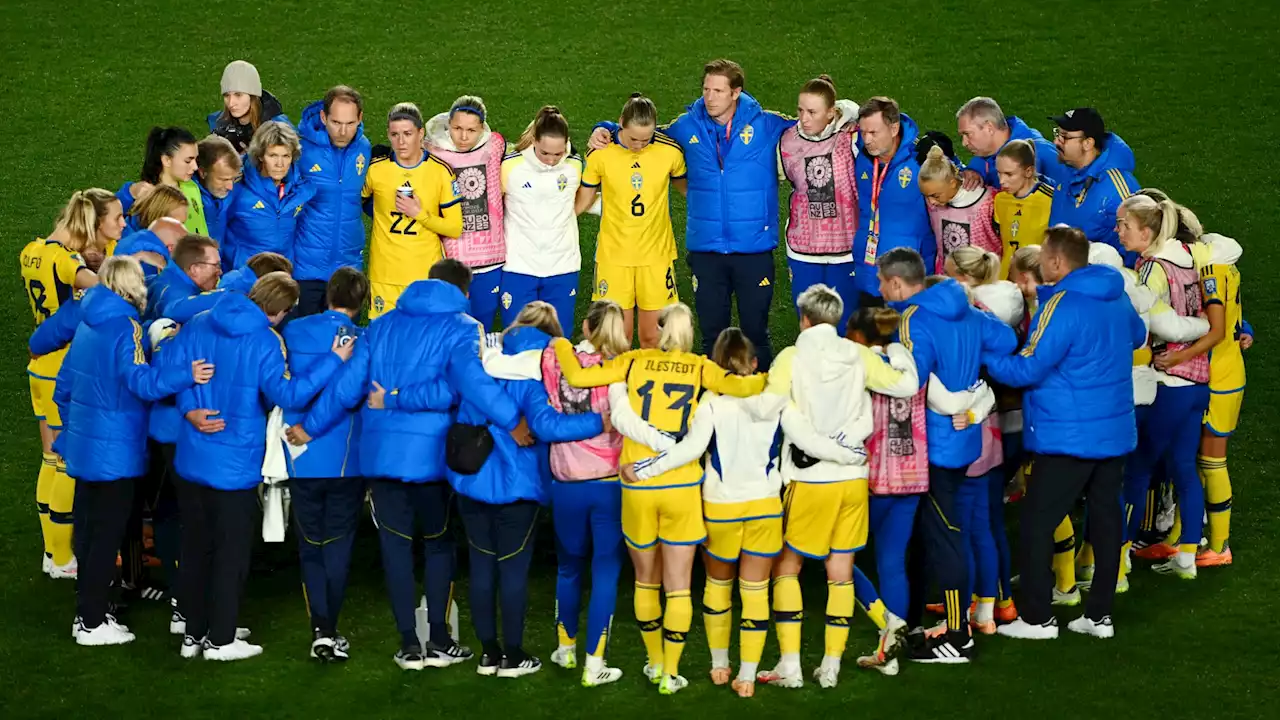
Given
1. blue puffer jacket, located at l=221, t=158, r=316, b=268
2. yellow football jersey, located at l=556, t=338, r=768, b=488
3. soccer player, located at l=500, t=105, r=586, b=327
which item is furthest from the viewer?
soccer player, located at l=500, t=105, r=586, b=327

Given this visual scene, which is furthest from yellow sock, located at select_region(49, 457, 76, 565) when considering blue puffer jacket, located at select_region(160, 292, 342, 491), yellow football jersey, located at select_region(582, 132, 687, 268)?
yellow football jersey, located at select_region(582, 132, 687, 268)

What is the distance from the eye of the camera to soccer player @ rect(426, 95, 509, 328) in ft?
34.0

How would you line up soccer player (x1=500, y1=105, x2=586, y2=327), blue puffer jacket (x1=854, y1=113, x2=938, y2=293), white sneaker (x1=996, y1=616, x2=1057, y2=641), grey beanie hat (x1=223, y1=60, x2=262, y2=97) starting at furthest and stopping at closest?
grey beanie hat (x1=223, y1=60, x2=262, y2=97), soccer player (x1=500, y1=105, x2=586, y2=327), blue puffer jacket (x1=854, y1=113, x2=938, y2=293), white sneaker (x1=996, y1=616, x2=1057, y2=641)

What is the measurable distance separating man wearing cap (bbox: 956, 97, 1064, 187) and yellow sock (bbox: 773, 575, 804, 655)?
332cm

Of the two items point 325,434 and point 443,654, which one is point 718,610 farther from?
point 325,434

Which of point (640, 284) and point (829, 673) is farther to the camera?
point (640, 284)

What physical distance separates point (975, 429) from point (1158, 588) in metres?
1.76

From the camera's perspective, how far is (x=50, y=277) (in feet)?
29.6

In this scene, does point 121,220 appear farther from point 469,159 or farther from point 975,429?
point 975,429

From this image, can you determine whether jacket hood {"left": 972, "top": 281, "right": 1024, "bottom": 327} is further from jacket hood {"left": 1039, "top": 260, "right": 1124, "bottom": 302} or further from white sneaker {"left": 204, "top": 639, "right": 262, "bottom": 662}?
white sneaker {"left": 204, "top": 639, "right": 262, "bottom": 662}

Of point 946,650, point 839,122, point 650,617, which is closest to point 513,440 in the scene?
point 650,617

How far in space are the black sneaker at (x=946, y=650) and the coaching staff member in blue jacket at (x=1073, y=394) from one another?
45 centimetres

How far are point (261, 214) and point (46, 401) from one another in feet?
5.81

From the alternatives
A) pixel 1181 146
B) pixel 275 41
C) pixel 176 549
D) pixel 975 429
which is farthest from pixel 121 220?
pixel 1181 146
